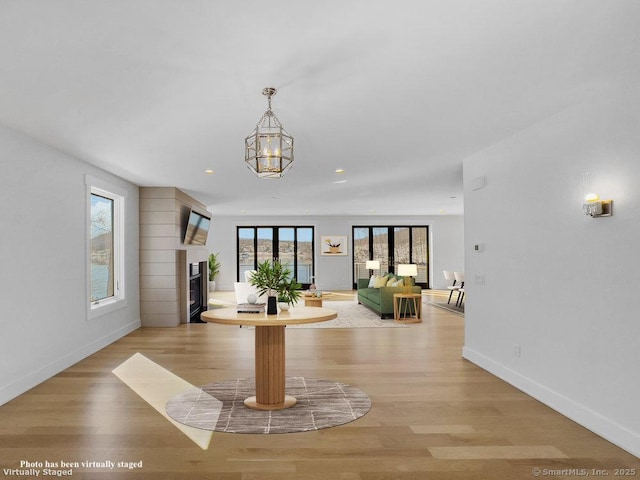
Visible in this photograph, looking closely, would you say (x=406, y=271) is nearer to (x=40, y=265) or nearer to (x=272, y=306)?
(x=272, y=306)

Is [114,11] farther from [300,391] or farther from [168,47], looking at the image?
[300,391]

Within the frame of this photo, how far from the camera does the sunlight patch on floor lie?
3258 mm

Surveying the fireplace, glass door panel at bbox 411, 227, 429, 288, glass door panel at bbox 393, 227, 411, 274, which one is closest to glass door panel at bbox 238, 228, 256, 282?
the fireplace

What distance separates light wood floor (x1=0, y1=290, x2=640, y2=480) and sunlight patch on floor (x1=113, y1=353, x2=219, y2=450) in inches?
2.7

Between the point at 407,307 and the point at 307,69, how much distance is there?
21.5 feet

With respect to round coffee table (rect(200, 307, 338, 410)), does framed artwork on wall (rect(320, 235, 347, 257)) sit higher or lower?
higher

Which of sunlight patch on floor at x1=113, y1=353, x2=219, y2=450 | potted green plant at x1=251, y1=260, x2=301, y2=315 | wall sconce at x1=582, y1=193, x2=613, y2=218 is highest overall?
wall sconce at x1=582, y1=193, x2=613, y2=218

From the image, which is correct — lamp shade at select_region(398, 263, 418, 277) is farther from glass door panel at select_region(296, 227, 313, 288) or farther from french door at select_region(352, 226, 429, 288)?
glass door panel at select_region(296, 227, 313, 288)

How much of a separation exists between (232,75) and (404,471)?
264 cm

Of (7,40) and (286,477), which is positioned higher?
(7,40)

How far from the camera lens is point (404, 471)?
106 inches

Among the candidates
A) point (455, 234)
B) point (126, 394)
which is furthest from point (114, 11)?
point (455, 234)

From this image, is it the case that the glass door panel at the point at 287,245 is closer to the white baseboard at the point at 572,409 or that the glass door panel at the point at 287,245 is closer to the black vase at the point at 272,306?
the white baseboard at the point at 572,409

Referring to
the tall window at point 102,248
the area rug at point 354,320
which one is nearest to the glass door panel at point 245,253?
the area rug at point 354,320
